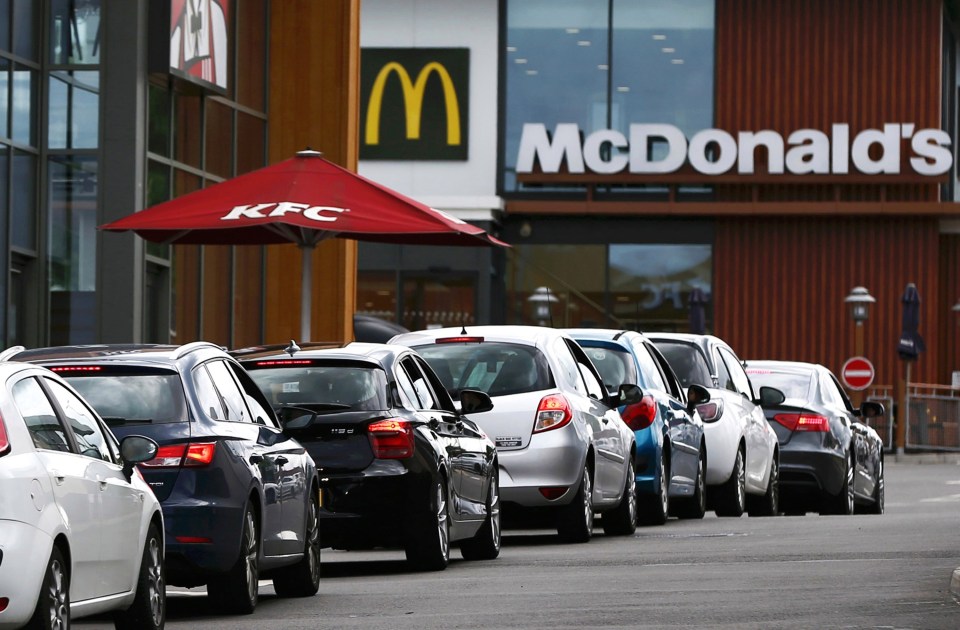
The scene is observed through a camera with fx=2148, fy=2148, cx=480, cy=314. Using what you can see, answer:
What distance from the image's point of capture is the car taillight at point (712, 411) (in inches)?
807

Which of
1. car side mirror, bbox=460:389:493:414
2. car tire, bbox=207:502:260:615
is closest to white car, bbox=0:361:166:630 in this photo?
car tire, bbox=207:502:260:615

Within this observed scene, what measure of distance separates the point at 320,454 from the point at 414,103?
34.1 metres

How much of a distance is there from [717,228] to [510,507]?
3140cm

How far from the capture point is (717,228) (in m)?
46.5

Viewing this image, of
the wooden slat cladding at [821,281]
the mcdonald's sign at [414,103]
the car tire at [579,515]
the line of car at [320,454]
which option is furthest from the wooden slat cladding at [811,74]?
the car tire at [579,515]

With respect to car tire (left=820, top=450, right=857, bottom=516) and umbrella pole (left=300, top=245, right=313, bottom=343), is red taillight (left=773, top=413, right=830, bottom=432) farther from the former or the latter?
umbrella pole (left=300, top=245, right=313, bottom=343)

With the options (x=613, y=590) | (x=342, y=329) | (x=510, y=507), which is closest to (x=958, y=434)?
(x=342, y=329)

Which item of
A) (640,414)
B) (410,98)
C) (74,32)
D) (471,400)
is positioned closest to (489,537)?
(471,400)

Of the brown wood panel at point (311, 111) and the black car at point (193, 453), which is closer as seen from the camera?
the black car at point (193, 453)

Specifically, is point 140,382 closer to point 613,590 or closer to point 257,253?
point 613,590

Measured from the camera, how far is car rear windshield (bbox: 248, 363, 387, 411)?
42.1 ft

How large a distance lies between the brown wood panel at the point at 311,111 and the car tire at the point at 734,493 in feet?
24.9

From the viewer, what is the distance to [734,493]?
21.0m

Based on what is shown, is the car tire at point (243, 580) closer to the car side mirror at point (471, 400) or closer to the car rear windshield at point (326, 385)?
the car rear windshield at point (326, 385)
